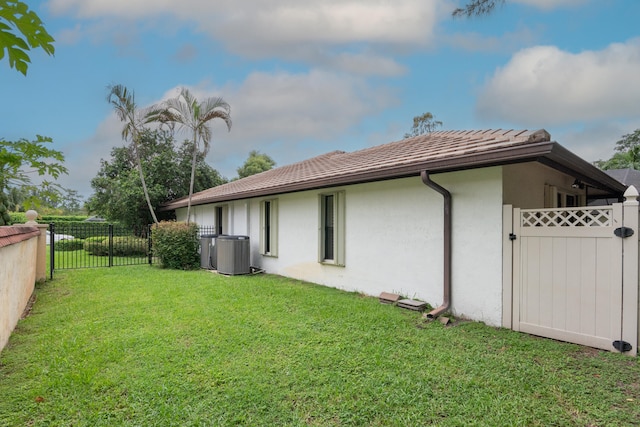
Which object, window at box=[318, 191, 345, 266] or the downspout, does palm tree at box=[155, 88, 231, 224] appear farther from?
the downspout

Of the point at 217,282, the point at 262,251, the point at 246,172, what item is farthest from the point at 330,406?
the point at 246,172

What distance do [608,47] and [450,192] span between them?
8.79 metres

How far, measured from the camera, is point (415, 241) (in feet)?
20.2

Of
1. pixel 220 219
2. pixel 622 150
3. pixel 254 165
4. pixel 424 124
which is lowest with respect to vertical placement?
pixel 220 219

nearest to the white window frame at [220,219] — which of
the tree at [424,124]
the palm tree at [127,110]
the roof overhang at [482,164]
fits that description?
the palm tree at [127,110]

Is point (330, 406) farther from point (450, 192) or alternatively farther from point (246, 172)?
point (246, 172)

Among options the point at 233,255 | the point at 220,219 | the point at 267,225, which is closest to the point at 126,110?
the point at 220,219

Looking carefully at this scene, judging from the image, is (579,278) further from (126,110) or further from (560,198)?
(126,110)

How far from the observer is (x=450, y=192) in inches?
221

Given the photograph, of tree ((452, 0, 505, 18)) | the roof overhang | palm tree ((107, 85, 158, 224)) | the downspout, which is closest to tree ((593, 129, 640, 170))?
the roof overhang

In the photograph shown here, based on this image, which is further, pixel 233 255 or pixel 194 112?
pixel 194 112

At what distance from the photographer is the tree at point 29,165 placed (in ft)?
4.47

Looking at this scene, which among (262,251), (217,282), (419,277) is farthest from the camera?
(262,251)

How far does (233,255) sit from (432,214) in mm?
6054
